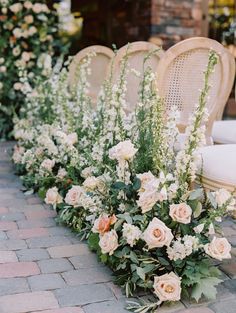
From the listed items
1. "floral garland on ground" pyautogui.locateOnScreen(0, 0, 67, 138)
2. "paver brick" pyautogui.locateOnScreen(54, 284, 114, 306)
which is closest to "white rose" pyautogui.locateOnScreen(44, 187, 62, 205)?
"paver brick" pyautogui.locateOnScreen(54, 284, 114, 306)

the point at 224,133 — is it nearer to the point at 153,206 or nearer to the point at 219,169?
the point at 219,169

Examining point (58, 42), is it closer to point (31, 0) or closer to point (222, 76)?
point (31, 0)

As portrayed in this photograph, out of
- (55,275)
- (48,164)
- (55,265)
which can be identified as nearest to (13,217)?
(48,164)

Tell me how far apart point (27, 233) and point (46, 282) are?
1.92 feet

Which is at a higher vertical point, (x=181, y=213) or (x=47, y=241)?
(x=181, y=213)

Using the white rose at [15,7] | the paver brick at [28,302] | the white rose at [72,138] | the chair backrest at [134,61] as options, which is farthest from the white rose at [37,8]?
the paver brick at [28,302]

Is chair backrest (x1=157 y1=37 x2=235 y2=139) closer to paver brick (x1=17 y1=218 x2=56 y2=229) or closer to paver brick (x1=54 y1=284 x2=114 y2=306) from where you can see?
paver brick (x1=17 y1=218 x2=56 y2=229)

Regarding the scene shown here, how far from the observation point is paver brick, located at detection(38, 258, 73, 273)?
2164 mm

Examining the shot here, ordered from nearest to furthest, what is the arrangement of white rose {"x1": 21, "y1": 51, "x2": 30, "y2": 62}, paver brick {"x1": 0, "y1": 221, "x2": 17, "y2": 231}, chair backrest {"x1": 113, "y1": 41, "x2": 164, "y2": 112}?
1. paver brick {"x1": 0, "y1": 221, "x2": 17, "y2": 231}
2. chair backrest {"x1": 113, "y1": 41, "x2": 164, "y2": 112}
3. white rose {"x1": 21, "y1": 51, "x2": 30, "y2": 62}

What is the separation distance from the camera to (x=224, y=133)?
3.14m

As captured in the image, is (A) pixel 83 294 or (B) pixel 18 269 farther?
(B) pixel 18 269

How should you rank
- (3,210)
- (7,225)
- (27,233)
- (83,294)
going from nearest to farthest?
(83,294)
(27,233)
(7,225)
(3,210)

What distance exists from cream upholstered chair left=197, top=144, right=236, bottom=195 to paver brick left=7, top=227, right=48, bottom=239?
34.8 inches

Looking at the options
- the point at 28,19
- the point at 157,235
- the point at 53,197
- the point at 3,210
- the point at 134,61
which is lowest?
the point at 3,210
